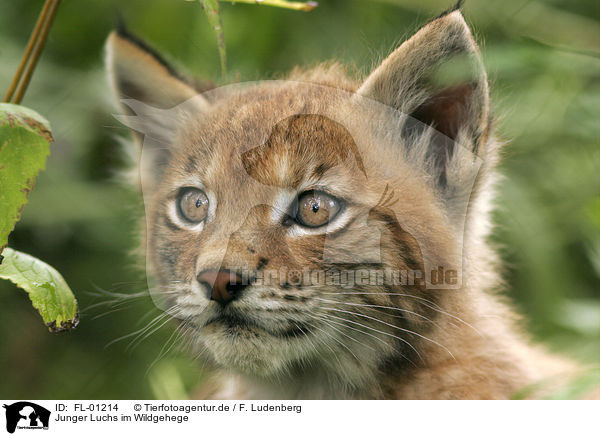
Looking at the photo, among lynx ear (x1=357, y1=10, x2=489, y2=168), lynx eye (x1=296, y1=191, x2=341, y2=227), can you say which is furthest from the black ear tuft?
lynx eye (x1=296, y1=191, x2=341, y2=227)

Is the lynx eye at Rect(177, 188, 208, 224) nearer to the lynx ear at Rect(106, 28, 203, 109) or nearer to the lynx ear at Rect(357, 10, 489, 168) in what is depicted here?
the lynx ear at Rect(106, 28, 203, 109)

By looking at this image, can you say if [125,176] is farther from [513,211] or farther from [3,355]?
[513,211]

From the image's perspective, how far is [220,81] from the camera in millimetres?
1841

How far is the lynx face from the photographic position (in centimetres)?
151

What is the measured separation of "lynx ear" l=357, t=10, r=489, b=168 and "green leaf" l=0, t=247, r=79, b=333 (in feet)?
2.95

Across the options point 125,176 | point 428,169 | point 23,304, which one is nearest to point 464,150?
point 428,169

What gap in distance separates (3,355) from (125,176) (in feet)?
2.09

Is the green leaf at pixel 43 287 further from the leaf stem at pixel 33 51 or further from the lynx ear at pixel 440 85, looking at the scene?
the lynx ear at pixel 440 85

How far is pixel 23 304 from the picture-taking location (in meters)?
1.87

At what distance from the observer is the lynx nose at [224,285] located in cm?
144

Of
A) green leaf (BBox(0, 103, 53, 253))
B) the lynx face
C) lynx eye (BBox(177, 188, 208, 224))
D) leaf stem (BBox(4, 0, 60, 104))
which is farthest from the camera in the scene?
lynx eye (BBox(177, 188, 208, 224))

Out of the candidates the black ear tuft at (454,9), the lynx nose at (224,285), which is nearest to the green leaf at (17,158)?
the lynx nose at (224,285)
